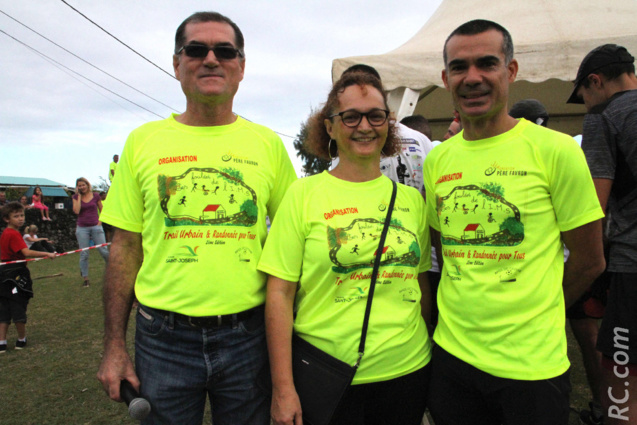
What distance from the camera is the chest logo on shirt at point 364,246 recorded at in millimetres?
1652

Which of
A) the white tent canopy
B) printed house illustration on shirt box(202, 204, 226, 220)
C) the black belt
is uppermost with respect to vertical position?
the white tent canopy

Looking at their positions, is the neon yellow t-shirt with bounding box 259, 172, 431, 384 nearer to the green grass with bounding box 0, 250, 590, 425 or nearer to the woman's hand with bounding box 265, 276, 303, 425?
the woman's hand with bounding box 265, 276, 303, 425

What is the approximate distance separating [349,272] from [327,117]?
0.72 metres

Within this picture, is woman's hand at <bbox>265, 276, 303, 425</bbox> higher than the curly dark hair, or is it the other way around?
the curly dark hair

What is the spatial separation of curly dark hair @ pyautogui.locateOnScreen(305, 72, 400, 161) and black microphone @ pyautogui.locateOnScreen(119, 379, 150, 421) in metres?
1.28

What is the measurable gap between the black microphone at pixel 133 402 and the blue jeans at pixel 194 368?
60 millimetres

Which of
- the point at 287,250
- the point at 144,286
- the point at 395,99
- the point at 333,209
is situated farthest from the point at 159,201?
the point at 395,99

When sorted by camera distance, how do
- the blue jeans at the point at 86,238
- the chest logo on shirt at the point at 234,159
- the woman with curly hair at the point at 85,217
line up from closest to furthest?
the chest logo on shirt at the point at 234,159, the blue jeans at the point at 86,238, the woman with curly hair at the point at 85,217

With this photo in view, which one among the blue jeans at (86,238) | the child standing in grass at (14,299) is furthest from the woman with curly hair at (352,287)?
the blue jeans at (86,238)

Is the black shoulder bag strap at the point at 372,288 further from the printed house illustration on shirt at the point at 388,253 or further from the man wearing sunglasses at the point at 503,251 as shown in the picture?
the man wearing sunglasses at the point at 503,251

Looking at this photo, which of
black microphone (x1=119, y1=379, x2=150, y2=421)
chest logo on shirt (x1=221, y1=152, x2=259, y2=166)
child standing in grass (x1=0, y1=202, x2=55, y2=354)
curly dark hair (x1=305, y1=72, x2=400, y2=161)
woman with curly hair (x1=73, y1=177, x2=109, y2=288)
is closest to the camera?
black microphone (x1=119, y1=379, x2=150, y2=421)

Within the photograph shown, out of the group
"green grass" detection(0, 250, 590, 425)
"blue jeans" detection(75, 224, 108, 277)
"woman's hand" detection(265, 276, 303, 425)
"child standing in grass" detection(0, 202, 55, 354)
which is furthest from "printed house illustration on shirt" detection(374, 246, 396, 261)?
"blue jeans" detection(75, 224, 108, 277)

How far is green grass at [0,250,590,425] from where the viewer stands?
11.4ft

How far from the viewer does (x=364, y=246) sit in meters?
1.66
